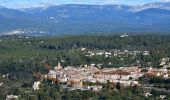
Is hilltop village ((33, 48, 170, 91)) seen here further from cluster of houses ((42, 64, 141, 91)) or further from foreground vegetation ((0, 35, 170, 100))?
foreground vegetation ((0, 35, 170, 100))

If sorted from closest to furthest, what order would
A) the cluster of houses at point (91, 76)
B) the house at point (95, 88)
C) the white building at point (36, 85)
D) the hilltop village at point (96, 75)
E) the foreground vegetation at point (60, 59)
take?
1. the foreground vegetation at point (60, 59)
2. the house at point (95, 88)
3. the white building at point (36, 85)
4. the hilltop village at point (96, 75)
5. the cluster of houses at point (91, 76)

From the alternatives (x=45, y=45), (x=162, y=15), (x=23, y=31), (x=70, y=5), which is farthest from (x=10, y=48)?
(x=70, y=5)

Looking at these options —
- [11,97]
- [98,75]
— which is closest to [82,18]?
[98,75]

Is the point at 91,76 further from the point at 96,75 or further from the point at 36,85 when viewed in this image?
the point at 36,85

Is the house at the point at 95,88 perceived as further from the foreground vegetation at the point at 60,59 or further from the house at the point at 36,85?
the house at the point at 36,85

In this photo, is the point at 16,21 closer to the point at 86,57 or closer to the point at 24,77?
the point at 86,57

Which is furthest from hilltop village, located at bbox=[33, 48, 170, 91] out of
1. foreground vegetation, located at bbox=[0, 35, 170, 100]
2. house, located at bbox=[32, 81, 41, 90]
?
foreground vegetation, located at bbox=[0, 35, 170, 100]

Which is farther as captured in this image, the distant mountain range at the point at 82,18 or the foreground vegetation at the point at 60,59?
the distant mountain range at the point at 82,18

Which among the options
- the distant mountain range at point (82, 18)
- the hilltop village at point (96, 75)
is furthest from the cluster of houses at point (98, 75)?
the distant mountain range at point (82, 18)

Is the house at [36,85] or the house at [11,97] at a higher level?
the house at [11,97]
